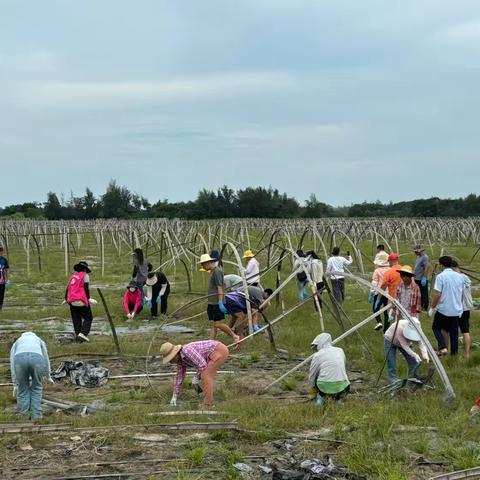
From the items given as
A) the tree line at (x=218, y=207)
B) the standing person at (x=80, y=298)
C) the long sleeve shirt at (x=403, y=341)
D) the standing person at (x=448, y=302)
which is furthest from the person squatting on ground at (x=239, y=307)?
the tree line at (x=218, y=207)

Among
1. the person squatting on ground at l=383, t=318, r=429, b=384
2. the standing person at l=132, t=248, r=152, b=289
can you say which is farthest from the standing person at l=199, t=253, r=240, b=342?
the standing person at l=132, t=248, r=152, b=289

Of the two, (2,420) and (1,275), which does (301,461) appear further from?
(1,275)

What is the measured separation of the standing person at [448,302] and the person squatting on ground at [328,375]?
233 cm

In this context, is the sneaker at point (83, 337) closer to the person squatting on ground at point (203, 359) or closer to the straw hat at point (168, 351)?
the person squatting on ground at point (203, 359)

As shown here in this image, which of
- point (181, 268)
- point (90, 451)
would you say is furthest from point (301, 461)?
point (181, 268)

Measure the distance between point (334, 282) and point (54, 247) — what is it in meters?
25.5

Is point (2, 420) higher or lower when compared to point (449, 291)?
lower

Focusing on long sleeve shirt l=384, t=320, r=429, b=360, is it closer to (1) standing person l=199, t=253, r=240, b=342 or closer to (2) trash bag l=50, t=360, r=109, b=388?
(1) standing person l=199, t=253, r=240, b=342

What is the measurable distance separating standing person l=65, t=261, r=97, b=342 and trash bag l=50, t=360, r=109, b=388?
210 cm

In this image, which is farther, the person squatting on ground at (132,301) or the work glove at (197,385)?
the person squatting on ground at (132,301)

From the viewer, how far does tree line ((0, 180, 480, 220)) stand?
262ft

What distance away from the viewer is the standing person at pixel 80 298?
1055 centimetres

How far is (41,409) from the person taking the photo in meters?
7.04

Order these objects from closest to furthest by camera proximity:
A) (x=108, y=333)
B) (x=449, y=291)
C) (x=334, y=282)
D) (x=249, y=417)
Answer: (x=249, y=417) < (x=449, y=291) < (x=108, y=333) < (x=334, y=282)
